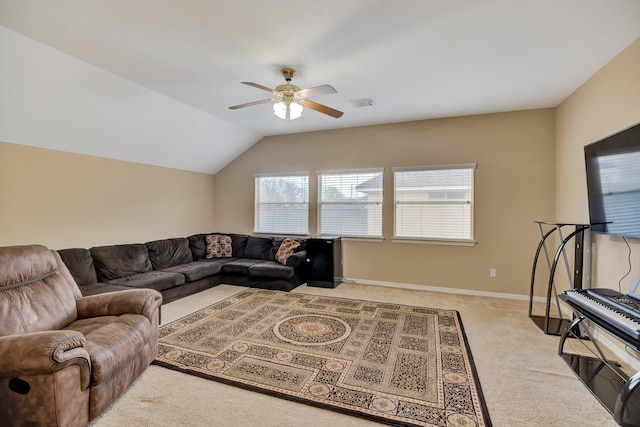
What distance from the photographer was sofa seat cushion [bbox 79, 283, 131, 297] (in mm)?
3443

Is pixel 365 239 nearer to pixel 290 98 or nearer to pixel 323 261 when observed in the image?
pixel 323 261

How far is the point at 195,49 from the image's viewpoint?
2893 millimetres

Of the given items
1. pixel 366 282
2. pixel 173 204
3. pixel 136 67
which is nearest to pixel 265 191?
pixel 173 204

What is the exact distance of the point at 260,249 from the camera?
5.88 m

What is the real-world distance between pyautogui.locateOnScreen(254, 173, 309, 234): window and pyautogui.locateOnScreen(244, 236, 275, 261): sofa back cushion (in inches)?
17.2

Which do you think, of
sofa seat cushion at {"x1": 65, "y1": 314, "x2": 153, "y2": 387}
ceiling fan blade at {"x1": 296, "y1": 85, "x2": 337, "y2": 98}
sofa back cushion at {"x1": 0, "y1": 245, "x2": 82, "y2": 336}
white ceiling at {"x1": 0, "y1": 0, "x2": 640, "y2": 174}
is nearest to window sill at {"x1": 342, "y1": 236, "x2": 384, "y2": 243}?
white ceiling at {"x1": 0, "y1": 0, "x2": 640, "y2": 174}

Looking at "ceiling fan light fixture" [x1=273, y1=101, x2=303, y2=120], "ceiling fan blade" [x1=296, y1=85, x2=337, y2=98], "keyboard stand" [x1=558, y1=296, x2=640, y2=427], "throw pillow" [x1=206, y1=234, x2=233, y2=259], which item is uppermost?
"ceiling fan blade" [x1=296, y1=85, x2=337, y2=98]

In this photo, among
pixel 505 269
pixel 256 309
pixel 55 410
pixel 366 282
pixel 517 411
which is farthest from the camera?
pixel 366 282

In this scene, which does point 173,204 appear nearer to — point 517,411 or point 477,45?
point 477,45

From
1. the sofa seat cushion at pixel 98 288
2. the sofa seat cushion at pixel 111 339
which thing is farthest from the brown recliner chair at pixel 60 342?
the sofa seat cushion at pixel 98 288

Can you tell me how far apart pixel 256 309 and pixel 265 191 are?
2924mm

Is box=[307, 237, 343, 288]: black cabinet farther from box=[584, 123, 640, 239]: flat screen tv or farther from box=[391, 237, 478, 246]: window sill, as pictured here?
box=[584, 123, 640, 239]: flat screen tv

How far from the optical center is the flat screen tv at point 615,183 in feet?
7.70

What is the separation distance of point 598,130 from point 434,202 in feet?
7.26
